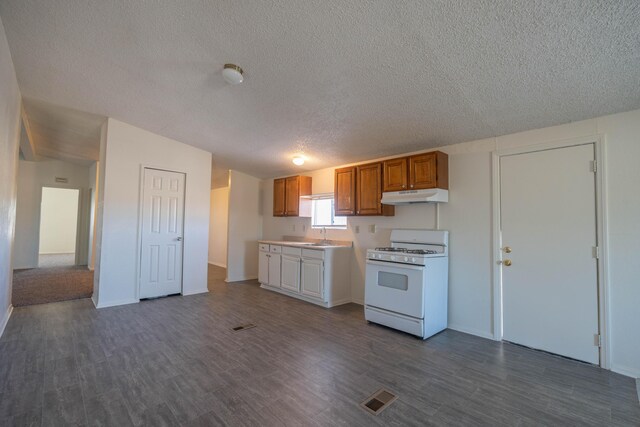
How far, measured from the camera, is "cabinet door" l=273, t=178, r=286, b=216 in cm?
571

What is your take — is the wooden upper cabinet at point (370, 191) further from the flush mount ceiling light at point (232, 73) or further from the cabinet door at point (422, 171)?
the flush mount ceiling light at point (232, 73)

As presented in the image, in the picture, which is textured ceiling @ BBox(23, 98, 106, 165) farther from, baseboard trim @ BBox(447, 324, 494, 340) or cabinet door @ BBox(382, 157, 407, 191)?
baseboard trim @ BBox(447, 324, 494, 340)

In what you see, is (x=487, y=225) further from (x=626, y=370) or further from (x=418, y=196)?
(x=626, y=370)

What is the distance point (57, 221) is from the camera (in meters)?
10.0

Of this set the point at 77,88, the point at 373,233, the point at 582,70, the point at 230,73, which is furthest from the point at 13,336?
the point at 582,70

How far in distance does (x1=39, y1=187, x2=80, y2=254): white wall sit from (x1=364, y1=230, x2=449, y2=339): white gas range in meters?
11.0

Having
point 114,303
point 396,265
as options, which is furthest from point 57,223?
point 396,265

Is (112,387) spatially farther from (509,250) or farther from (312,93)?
(509,250)

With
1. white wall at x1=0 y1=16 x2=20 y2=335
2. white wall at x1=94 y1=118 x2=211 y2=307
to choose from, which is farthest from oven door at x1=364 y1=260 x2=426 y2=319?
white wall at x1=0 y1=16 x2=20 y2=335

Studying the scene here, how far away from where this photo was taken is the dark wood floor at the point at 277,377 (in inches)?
72.9

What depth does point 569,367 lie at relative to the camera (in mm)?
2547

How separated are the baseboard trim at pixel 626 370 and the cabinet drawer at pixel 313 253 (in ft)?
10.5

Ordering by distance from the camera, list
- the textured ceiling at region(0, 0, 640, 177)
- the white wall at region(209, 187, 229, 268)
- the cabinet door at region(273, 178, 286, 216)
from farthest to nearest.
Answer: the white wall at region(209, 187, 229, 268), the cabinet door at region(273, 178, 286, 216), the textured ceiling at region(0, 0, 640, 177)

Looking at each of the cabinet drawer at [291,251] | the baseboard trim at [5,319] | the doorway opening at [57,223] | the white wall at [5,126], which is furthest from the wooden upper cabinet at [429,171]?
the doorway opening at [57,223]
